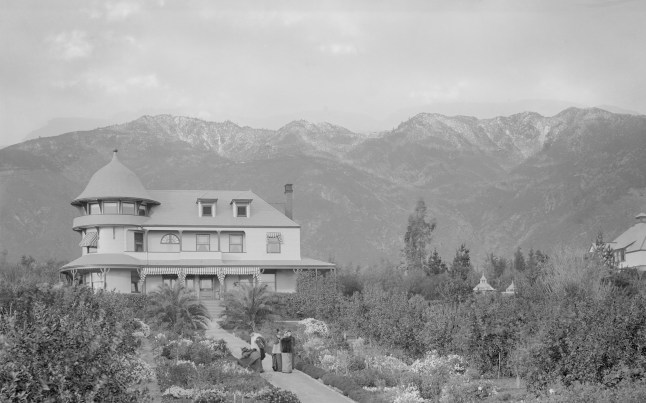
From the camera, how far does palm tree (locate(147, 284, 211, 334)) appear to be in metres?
38.0

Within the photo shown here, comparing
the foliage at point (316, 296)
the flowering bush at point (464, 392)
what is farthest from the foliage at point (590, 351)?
the foliage at point (316, 296)

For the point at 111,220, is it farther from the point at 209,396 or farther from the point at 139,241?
the point at 209,396

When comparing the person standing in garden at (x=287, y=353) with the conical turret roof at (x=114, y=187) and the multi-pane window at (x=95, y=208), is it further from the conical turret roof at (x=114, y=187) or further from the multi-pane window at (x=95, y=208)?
the multi-pane window at (x=95, y=208)

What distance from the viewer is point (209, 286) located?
58.6 m

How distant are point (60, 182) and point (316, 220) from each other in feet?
175

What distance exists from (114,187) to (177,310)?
22.9m

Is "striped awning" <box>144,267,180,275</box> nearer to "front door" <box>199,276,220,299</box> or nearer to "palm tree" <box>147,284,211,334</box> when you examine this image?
"front door" <box>199,276,220,299</box>

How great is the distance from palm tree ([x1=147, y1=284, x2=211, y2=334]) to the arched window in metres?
19.2

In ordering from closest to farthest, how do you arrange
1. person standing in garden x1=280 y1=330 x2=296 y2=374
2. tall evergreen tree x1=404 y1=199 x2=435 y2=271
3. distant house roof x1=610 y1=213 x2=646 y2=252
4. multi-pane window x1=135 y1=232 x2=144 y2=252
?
person standing in garden x1=280 y1=330 x2=296 y2=374
multi-pane window x1=135 y1=232 x2=144 y2=252
tall evergreen tree x1=404 y1=199 x2=435 y2=271
distant house roof x1=610 y1=213 x2=646 y2=252

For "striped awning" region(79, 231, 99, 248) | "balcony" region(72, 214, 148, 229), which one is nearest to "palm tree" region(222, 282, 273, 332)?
"balcony" region(72, 214, 148, 229)

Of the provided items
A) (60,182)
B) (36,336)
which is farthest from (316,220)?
(36,336)

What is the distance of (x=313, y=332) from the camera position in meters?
36.6

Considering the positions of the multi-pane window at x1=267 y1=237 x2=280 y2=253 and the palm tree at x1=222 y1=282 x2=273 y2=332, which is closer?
the palm tree at x1=222 y1=282 x2=273 y2=332

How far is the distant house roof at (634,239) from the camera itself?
97875 millimetres
